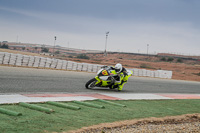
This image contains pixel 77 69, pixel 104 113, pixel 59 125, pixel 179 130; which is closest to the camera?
pixel 59 125

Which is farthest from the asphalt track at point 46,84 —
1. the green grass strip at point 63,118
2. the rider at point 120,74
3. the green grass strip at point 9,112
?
the green grass strip at point 9,112

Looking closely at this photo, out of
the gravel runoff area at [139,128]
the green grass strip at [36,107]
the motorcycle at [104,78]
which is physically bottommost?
the gravel runoff area at [139,128]

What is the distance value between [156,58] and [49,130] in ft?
339

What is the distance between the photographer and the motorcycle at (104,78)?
12.7 metres

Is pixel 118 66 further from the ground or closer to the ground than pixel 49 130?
further from the ground

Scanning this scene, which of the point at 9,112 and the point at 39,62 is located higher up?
the point at 39,62

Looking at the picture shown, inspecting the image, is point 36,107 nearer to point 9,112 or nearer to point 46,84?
point 9,112

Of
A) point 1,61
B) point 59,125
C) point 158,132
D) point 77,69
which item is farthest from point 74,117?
point 77,69

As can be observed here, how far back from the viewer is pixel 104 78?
503 inches

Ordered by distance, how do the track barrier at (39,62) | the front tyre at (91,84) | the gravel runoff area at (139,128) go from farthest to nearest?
the track barrier at (39,62) < the front tyre at (91,84) < the gravel runoff area at (139,128)

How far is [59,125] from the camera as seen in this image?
5574mm

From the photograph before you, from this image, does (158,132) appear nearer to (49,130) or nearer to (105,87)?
(49,130)

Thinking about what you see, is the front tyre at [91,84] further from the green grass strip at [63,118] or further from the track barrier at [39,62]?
the track barrier at [39,62]

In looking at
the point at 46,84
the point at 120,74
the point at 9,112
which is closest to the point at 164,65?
the point at 120,74
